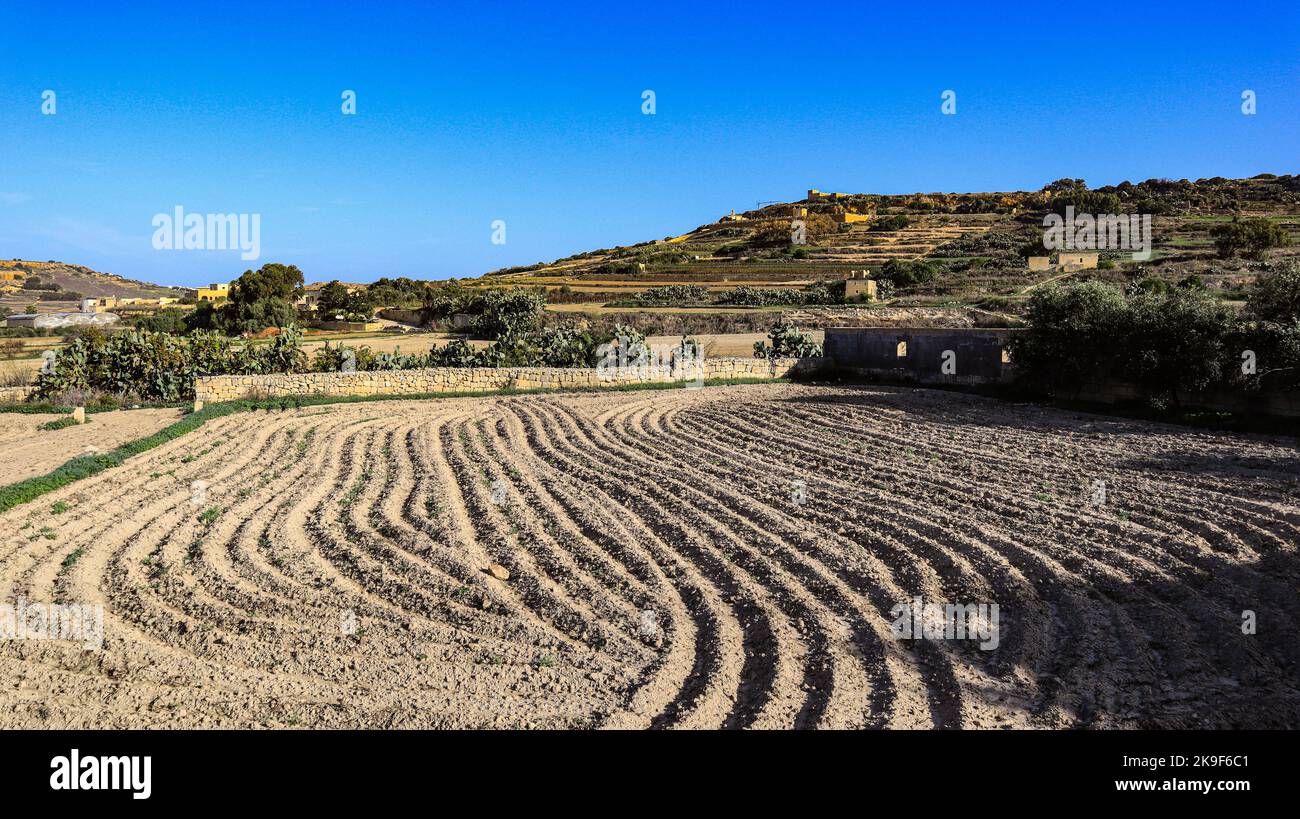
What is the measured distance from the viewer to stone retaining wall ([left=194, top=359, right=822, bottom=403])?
19969mm

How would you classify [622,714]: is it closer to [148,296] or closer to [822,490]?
[822,490]

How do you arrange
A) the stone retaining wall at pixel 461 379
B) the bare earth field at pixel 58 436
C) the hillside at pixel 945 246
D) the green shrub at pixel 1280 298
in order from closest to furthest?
1. the bare earth field at pixel 58 436
2. the green shrub at pixel 1280 298
3. the stone retaining wall at pixel 461 379
4. the hillside at pixel 945 246

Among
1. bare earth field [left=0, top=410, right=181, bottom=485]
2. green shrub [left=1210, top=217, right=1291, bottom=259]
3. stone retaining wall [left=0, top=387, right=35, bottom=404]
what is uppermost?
green shrub [left=1210, top=217, right=1291, bottom=259]

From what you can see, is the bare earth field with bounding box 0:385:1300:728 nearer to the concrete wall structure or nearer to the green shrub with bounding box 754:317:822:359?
the concrete wall structure

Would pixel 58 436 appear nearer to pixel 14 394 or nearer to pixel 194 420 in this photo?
pixel 194 420

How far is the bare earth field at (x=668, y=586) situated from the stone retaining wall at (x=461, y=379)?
719 centimetres

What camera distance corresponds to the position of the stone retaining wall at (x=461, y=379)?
786 inches

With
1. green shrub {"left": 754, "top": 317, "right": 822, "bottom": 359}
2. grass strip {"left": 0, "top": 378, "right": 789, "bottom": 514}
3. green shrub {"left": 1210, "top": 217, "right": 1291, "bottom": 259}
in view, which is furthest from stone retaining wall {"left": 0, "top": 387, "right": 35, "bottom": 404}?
green shrub {"left": 1210, "top": 217, "right": 1291, "bottom": 259}

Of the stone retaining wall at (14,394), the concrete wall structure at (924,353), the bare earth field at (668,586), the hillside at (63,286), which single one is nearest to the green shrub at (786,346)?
the concrete wall structure at (924,353)

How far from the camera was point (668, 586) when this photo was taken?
742cm

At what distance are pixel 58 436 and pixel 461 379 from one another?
853 centimetres

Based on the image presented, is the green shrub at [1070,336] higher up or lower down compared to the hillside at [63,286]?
lower down

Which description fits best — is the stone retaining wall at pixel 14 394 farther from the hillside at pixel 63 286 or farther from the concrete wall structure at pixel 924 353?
the hillside at pixel 63 286

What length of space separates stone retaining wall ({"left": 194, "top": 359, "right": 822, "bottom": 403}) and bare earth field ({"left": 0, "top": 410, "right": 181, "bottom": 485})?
5.64ft
